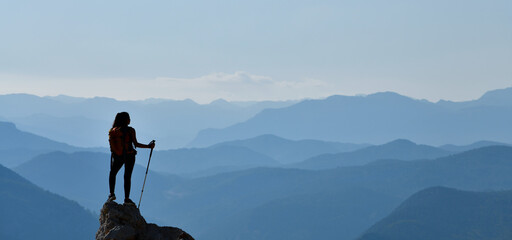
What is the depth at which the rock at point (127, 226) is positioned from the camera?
72.0 ft

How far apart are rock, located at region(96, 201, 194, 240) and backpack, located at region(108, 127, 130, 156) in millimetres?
1946

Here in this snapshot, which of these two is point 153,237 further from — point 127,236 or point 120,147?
point 120,147

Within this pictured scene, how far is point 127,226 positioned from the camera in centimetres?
2206

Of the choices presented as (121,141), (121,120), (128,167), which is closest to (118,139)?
(121,141)

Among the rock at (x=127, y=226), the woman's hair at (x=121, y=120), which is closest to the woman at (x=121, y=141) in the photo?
the woman's hair at (x=121, y=120)

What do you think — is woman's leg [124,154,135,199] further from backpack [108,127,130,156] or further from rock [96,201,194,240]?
rock [96,201,194,240]

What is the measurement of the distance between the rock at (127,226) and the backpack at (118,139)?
6.38 ft

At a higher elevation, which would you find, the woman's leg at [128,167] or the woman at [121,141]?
the woman at [121,141]

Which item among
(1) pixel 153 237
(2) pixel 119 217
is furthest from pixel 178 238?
(2) pixel 119 217

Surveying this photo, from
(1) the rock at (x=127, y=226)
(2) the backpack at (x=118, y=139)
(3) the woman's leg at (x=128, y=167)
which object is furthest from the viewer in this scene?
(3) the woman's leg at (x=128, y=167)

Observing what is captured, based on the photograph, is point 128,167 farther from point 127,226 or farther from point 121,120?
point 127,226

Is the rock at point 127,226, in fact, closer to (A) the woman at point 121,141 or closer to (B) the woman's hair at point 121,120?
(A) the woman at point 121,141

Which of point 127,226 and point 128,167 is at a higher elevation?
point 128,167

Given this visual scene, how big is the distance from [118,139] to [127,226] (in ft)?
10.6
